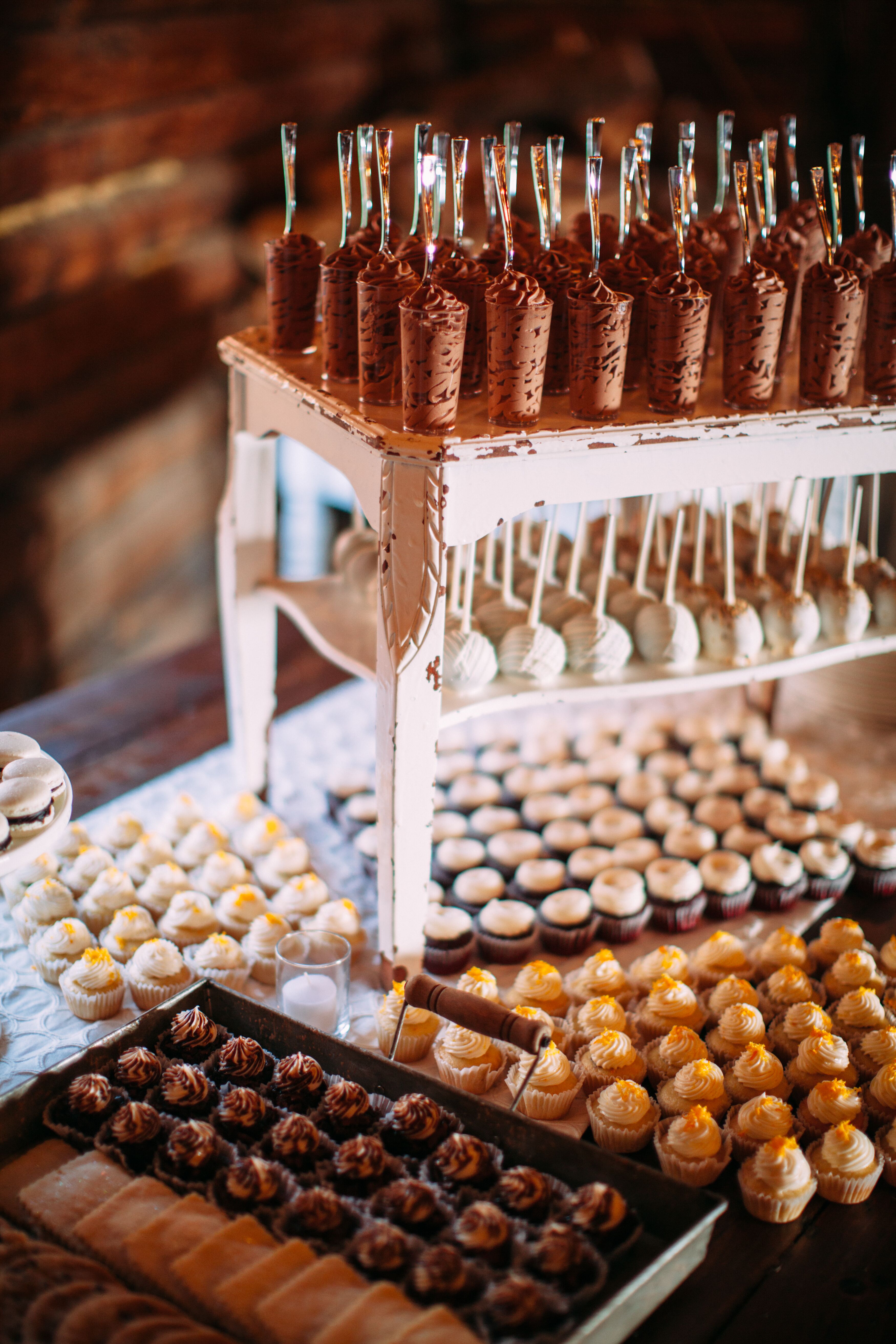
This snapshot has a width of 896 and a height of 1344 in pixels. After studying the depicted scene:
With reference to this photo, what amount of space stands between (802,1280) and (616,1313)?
31 cm

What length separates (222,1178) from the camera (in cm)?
119

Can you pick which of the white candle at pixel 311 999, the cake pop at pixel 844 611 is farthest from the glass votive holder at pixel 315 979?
the cake pop at pixel 844 611

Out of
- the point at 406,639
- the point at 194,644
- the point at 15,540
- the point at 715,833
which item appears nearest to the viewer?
the point at 406,639

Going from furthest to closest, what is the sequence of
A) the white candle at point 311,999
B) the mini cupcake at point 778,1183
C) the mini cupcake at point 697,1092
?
the white candle at point 311,999 < the mini cupcake at point 697,1092 < the mini cupcake at point 778,1183

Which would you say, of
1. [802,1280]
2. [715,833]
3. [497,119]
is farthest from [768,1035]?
[497,119]

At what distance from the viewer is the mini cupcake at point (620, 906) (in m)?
1.76

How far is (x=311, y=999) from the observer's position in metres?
1.50

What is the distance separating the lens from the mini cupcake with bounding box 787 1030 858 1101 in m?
1.45

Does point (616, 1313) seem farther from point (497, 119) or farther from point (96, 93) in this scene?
point (497, 119)

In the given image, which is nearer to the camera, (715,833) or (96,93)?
(715,833)

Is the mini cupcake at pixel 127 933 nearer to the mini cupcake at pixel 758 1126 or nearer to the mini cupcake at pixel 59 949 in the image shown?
the mini cupcake at pixel 59 949

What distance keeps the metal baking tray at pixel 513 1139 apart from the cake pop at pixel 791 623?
2.89 ft

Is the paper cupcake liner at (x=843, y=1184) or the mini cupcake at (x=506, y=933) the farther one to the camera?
the mini cupcake at (x=506, y=933)

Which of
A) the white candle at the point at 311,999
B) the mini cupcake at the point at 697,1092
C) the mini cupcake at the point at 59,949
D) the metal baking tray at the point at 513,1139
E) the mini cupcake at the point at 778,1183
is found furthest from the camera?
the mini cupcake at the point at 59,949
